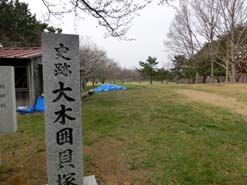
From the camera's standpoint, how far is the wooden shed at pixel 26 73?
10.4 m

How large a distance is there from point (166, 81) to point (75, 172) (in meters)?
48.0

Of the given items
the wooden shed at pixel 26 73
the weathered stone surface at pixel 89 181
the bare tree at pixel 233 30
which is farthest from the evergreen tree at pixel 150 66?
the weathered stone surface at pixel 89 181

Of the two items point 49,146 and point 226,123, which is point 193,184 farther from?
point 226,123

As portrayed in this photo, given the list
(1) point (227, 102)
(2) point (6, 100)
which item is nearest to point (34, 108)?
(2) point (6, 100)

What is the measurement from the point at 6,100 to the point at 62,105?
5.32ft

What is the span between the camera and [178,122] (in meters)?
7.02

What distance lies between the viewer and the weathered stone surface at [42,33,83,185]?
268 centimetres

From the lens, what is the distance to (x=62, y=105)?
2.73m

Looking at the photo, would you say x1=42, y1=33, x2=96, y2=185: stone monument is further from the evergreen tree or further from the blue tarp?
the evergreen tree

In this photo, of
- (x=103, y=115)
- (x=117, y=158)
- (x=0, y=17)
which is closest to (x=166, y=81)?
(x=0, y=17)

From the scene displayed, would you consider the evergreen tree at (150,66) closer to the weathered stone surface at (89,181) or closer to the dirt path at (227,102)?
the dirt path at (227,102)

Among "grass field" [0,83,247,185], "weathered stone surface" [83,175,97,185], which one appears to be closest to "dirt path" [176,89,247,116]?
"grass field" [0,83,247,185]

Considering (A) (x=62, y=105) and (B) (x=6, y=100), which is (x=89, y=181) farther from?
(B) (x=6, y=100)

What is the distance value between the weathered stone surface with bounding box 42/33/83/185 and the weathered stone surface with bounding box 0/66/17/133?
148 centimetres
